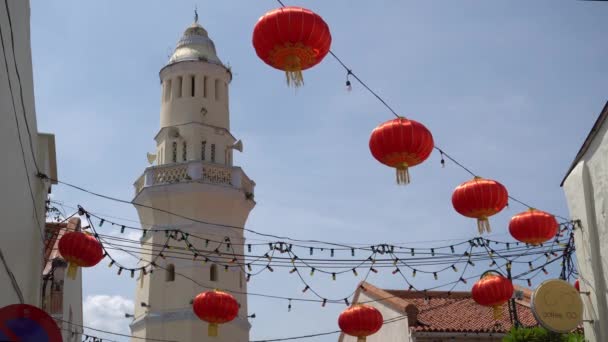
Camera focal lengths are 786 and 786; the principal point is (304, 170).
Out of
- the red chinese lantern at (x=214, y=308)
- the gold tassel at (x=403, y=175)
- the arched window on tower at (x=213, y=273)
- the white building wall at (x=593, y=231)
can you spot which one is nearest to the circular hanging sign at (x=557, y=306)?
the white building wall at (x=593, y=231)

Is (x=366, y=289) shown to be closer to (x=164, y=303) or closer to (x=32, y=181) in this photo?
(x=164, y=303)

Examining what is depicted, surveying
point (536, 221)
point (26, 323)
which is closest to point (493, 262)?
point (536, 221)

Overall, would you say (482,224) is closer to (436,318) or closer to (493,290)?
(493,290)

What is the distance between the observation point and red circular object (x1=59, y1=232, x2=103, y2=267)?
1462 centimetres

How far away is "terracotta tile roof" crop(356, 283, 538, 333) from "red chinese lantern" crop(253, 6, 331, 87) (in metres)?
15.4

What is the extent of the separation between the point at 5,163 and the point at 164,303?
50.6ft

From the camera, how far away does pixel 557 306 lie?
1392cm

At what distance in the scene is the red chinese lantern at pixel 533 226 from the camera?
14.1 m

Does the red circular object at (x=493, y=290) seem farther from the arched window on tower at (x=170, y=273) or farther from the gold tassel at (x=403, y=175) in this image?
the arched window on tower at (x=170, y=273)

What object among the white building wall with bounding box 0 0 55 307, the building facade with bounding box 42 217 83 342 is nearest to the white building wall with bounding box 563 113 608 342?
the white building wall with bounding box 0 0 55 307

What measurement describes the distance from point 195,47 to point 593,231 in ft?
53.9

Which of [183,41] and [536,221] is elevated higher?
[183,41]

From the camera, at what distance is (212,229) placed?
79.8 feet

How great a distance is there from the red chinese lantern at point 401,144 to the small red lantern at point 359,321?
728 cm
